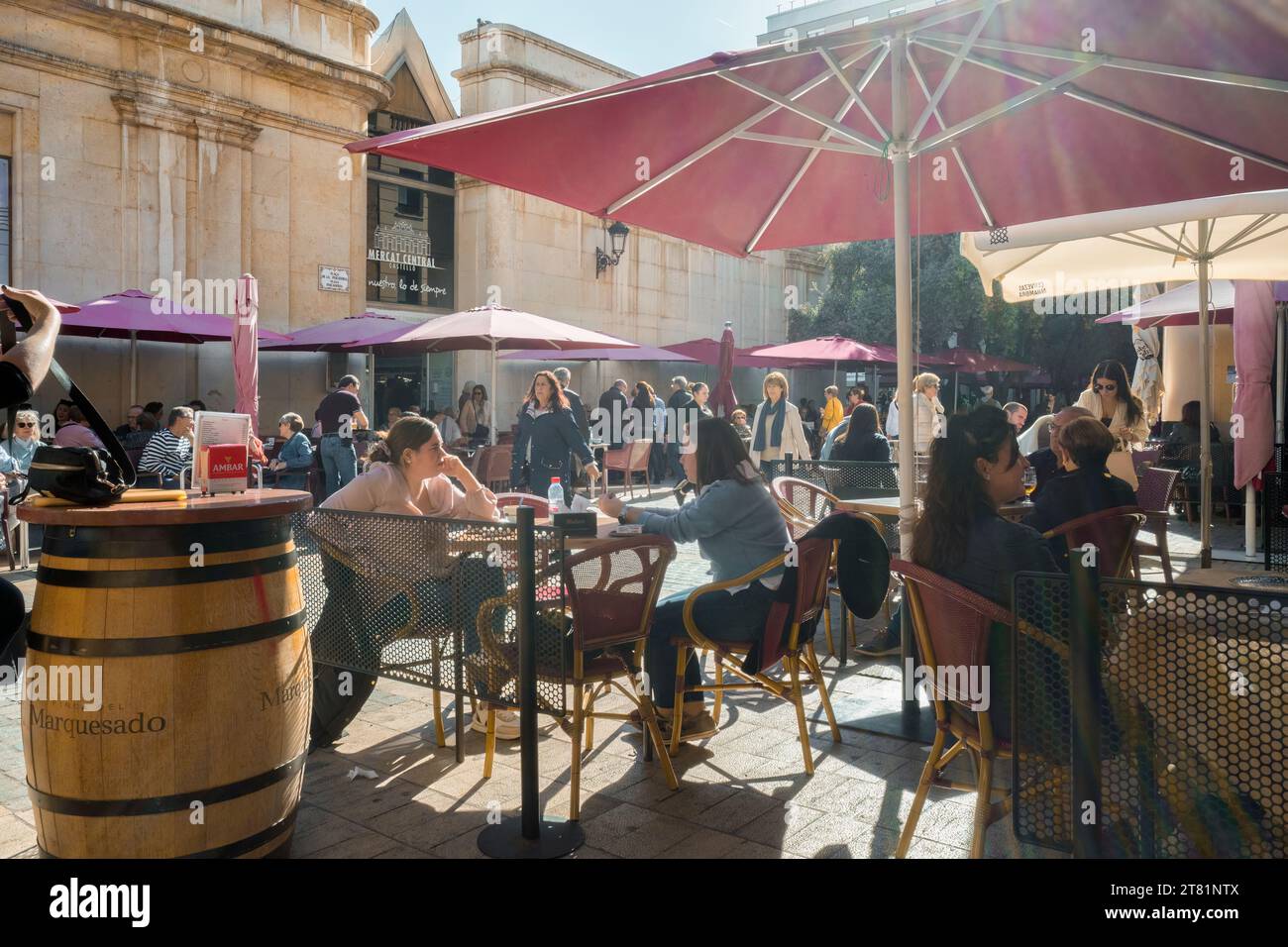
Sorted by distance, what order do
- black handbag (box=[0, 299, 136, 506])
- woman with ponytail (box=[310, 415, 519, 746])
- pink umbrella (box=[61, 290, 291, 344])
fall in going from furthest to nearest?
pink umbrella (box=[61, 290, 291, 344]), woman with ponytail (box=[310, 415, 519, 746]), black handbag (box=[0, 299, 136, 506])

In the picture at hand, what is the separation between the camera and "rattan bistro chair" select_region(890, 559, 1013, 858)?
2.62 meters

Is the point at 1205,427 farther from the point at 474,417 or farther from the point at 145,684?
the point at 474,417

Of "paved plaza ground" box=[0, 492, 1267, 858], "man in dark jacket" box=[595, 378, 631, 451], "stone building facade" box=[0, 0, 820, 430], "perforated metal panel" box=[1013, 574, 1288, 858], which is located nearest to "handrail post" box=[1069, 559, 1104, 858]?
"perforated metal panel" box=[1013, 574, 1288, 858]

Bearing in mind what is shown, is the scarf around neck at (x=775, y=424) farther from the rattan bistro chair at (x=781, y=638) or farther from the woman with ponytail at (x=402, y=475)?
the rattan bistro chair at (x=781, y=638)

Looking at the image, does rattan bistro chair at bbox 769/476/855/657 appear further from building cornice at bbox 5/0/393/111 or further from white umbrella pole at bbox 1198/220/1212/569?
building cornice at bbox 5/0/393/111

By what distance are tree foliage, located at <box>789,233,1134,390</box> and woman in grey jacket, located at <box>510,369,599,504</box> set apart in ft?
61.9

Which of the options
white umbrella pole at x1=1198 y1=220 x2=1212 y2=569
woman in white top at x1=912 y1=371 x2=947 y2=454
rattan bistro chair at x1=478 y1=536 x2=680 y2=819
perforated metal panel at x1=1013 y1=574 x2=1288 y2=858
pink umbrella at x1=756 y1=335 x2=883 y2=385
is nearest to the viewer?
perforated metal panel at x1=1013 y1=574 x2=1288 y2=858

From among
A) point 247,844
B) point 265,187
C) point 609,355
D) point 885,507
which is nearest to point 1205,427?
point 885,507

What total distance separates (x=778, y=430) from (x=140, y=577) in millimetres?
8094

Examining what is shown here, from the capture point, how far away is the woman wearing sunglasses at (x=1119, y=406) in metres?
6.70

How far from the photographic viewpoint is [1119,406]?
6.74 metres

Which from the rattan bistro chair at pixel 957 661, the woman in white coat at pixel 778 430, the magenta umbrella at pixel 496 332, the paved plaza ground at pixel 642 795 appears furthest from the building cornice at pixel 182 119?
the rattan bistro chair at pixel 957 661

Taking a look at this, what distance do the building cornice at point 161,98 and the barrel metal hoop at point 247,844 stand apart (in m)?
12.5
